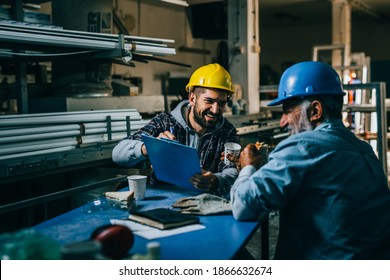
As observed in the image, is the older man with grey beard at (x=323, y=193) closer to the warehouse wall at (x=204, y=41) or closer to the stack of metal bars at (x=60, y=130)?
the stack of metal bars at (x=60, y=130)

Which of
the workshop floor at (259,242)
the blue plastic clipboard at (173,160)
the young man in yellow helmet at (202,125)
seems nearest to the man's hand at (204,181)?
the blue plastic clipboard at (173,160)

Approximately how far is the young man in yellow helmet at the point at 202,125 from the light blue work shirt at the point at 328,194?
0.95 m

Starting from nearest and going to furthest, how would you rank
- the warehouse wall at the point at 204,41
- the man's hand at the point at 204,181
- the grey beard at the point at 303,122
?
the grey beard at the point at 303,122, the man's hand at the point at 204,181, the warehouse wall at the point at 204,41

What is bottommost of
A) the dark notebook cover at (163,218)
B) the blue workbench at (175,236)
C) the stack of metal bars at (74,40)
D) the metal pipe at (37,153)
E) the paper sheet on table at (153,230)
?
the blue workbench at (175,236)

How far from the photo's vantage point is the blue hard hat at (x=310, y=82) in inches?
70.1

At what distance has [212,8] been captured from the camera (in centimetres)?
658

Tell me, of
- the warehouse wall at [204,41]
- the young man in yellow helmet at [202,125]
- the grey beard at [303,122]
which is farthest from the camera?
the warehouse wall at [204,41]

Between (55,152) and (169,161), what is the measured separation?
1.08 meters

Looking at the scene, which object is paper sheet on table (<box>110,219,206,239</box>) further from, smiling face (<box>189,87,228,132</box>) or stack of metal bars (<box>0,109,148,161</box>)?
stack of metal bars (<box>0,109,148,161</box>)

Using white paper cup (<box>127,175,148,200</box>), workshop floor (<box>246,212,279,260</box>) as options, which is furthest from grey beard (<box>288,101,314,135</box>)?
workshop floor (<box>246,212,279,260</box>)

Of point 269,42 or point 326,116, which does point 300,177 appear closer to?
point 326,116

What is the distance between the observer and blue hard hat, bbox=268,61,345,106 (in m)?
1.78
